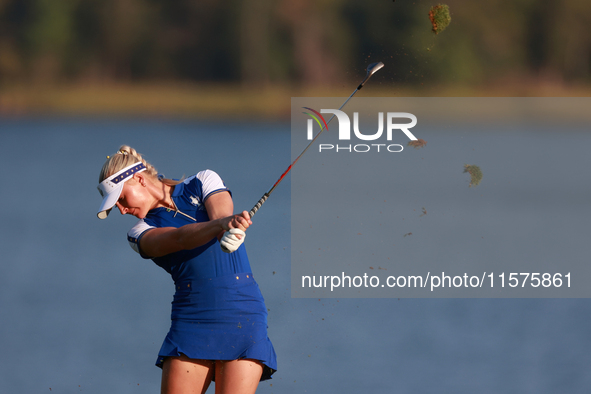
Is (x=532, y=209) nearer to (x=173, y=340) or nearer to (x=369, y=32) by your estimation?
(x=173, y=340)

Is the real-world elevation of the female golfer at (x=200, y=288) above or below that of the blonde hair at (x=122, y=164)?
below

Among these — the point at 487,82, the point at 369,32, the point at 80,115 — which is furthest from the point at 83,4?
the point at 487,82

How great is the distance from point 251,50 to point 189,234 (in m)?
23.4

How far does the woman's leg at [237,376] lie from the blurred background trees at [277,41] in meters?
18.3

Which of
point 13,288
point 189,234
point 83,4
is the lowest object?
point 189,234

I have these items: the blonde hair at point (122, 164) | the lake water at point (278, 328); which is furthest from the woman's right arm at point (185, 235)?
the lake water at point (278, 328)

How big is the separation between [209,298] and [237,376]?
0.33 metres

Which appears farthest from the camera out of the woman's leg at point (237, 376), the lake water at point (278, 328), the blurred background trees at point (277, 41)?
the blurred background trees at point (277, 41)

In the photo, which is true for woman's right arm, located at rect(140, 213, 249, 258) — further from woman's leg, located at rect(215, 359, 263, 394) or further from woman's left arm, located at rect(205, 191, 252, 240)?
woman's leg, located at rect(215, 359, 263, 394)

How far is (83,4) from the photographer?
27.4m

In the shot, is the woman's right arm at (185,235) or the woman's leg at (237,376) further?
the woman's leg at (237,376)

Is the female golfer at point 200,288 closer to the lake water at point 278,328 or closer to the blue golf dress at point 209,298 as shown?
the blue golf dress at point 209,298

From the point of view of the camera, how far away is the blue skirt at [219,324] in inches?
116

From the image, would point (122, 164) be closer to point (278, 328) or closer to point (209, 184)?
point (209, 184)
